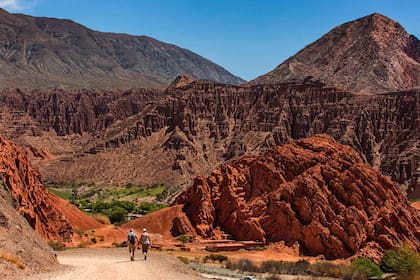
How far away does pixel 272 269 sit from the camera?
34.8 meters

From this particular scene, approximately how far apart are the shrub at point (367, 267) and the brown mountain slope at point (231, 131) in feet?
232

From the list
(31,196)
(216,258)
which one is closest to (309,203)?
(216,258)

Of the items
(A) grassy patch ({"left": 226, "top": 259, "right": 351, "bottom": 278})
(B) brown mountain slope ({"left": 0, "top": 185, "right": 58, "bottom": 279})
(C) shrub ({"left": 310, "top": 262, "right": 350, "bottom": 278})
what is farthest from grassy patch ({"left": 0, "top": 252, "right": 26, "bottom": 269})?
(C) shrub ({"left": 310, "top": 262, "right": 350, "bottom": 278})

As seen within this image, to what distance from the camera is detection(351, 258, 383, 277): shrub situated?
3559cm

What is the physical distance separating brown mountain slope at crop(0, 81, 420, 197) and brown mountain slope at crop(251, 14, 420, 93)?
19.7 meters

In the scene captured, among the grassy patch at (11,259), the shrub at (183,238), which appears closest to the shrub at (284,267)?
the shrub at (183,238)

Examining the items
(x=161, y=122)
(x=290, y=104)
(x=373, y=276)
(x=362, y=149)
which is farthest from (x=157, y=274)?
(x=161, y=122)

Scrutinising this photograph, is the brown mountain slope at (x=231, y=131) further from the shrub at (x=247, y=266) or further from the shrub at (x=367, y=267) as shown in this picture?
the shrub at (x=247, y=266)

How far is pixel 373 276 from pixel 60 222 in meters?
19.1

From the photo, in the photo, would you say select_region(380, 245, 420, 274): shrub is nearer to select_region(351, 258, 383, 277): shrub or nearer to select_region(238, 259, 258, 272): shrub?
select_region(351, 258, 383, 277): shrub

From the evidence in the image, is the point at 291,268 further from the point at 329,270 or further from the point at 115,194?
the point at 115,194

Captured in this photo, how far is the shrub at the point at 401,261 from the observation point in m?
33.4

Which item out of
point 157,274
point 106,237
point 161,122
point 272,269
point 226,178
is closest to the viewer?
point 157,274

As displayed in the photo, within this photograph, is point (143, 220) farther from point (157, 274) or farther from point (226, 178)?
point (157, 274)
